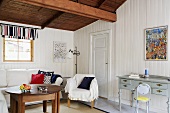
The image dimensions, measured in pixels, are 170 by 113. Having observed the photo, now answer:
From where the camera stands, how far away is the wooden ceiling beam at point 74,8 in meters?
3.47

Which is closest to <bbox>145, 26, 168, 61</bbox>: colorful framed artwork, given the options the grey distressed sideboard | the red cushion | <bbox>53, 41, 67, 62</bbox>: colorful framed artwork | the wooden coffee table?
the grey distressed sideboard

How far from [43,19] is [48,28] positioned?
693 mm

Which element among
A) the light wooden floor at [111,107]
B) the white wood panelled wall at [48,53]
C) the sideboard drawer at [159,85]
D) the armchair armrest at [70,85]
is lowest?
the light wooden floor at [111,107]

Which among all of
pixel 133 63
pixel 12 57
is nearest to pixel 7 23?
pixel 12 57

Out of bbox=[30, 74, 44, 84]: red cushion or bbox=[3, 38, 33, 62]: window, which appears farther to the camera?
bbox=[3, 38, 33, 62]: window

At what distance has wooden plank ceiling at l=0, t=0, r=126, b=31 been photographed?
4.12 m

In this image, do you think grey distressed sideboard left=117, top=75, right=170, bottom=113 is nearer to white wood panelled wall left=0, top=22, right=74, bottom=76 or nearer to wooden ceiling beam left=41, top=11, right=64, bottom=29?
wooden ceiling beam left=41, top=11, right=64, bottom=29

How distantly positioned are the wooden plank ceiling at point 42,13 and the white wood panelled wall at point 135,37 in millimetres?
476

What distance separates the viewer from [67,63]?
6.20 metres

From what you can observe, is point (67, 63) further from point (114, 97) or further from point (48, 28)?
point (114, 97)

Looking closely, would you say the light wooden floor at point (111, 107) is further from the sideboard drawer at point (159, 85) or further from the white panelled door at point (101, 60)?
the sideboard drawer at point (159, 85)

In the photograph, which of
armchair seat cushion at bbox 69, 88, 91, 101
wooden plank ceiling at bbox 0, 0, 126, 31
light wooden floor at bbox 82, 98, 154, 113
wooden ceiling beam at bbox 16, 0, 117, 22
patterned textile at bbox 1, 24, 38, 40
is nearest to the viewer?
wooden ceiling beam at bbox 16, 0, 117, 22

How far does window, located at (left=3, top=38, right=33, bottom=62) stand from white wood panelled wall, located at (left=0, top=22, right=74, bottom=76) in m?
0.17

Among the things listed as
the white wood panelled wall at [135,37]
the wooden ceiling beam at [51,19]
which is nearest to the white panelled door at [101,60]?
the white wood panelled wall at [135,37]
